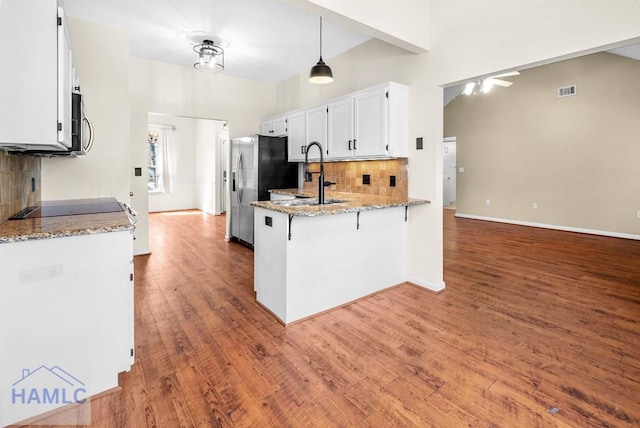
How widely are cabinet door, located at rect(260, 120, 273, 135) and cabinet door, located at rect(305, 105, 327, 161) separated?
4.00ft

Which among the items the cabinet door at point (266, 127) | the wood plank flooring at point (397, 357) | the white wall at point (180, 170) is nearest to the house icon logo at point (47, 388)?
the wood plank flooring at point (397, 357)

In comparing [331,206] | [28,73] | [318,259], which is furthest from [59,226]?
[331,206]

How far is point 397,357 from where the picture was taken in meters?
2.08

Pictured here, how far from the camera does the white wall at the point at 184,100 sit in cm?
461

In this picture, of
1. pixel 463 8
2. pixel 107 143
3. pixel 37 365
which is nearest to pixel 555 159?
pixel 463 8

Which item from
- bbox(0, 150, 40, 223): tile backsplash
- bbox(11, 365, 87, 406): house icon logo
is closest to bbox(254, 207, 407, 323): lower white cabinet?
bbox(11, 365, 87, 406): house icon logo

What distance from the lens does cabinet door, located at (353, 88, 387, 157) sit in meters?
3.32

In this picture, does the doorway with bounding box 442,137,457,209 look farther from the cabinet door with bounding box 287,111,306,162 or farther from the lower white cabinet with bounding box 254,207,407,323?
the lower white cabinet with bounding box 254,207,407,323

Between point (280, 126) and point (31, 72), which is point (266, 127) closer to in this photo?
point (280, 126)

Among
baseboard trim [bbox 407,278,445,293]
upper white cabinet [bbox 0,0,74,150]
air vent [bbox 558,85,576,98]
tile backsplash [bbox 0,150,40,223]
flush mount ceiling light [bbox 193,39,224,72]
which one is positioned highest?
air vent [bbox 558,85,576,98]

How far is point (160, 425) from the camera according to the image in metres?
1.50

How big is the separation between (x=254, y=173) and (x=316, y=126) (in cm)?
128

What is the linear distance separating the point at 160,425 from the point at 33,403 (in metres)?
0.63

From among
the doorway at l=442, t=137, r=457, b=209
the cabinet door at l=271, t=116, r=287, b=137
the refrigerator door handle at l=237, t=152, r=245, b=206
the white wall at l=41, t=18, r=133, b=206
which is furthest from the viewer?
the doorway at l=442, t=137, r=457, b=209
